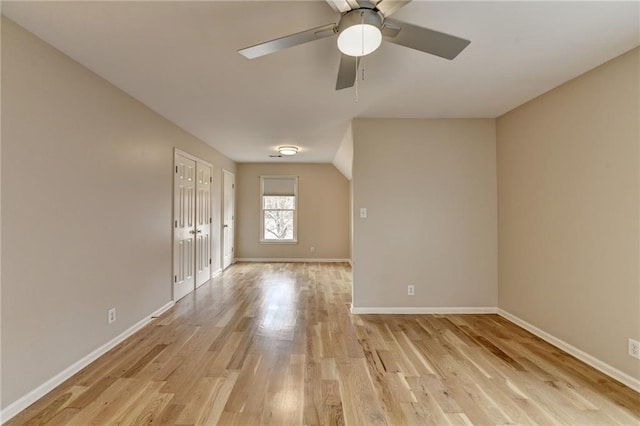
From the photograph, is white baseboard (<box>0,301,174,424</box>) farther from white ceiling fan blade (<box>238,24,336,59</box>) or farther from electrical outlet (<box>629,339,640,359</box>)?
electrical outlet (<box>629,339,640,359</box>)

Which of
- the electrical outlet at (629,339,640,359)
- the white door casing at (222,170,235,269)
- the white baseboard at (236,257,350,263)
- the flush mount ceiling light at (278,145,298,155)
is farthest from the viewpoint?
the white baseboard at (236,257,350,263)

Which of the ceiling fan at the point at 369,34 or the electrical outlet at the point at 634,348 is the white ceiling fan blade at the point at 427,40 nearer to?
the ceiling fan at the point at 369,34

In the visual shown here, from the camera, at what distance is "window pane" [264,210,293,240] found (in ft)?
25.2

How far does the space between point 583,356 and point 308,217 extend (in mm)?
5763

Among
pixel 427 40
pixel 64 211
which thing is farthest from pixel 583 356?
pixel 64 211

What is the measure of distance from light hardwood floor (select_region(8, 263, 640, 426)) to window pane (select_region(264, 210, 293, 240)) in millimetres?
4080

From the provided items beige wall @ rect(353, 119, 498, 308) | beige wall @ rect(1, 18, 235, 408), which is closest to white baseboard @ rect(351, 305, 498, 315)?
beige wall @ rect(353, 119, 498, 308)

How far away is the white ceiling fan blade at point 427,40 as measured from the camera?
1557mm

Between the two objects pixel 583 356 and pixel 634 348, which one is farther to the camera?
pixel 583 356

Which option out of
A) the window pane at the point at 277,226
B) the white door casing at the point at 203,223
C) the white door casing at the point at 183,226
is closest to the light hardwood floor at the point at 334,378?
the white door casing at the point at 183,226

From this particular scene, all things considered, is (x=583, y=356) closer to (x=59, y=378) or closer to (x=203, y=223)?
(x=59, y=378)

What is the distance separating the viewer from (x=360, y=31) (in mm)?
1528

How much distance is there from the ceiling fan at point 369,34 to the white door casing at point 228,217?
509 cm

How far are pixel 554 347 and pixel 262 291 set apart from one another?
361 cm
